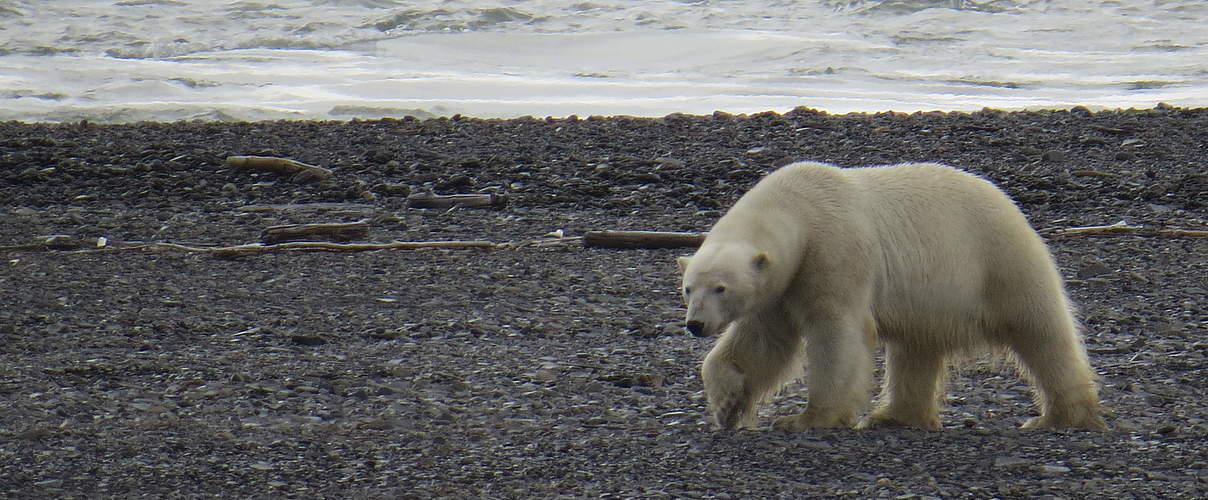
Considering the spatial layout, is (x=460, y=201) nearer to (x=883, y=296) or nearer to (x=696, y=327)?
(x=883, y=296)

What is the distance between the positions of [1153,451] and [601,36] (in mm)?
18940

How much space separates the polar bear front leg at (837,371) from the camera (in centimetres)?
340

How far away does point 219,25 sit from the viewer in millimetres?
22312

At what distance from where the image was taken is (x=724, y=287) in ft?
10.9

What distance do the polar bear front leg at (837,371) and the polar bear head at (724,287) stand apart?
0.71 ft

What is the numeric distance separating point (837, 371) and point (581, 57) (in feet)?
57.0

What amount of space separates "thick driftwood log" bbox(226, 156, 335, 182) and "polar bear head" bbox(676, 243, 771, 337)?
537 centimetres

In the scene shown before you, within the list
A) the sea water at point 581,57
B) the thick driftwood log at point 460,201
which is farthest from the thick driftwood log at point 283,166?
the sea water at point 581,57

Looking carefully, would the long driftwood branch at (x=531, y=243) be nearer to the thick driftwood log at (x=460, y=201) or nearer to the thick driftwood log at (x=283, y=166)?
the thick driftwood log at (x=460, y=201)

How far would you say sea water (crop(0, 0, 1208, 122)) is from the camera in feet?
50.0

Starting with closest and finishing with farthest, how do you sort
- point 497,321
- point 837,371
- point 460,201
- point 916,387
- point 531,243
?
1. point 837,371
2. point 916,387
3. point 497,321
4. point 531,243
5. point 460,201

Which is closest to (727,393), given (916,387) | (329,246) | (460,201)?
(916,387)

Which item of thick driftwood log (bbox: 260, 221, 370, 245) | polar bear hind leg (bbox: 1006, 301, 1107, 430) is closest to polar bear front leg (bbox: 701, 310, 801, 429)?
polar bear hind leg (bbox: 1006, 301, 1107, 430)

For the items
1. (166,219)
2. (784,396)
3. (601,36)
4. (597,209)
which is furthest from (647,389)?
(601,36)
